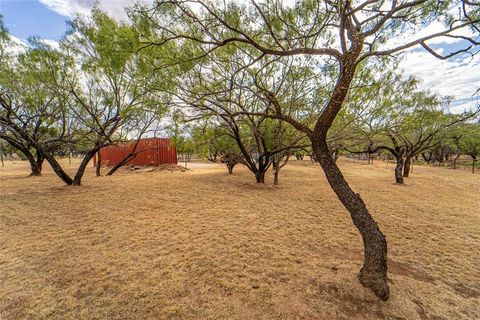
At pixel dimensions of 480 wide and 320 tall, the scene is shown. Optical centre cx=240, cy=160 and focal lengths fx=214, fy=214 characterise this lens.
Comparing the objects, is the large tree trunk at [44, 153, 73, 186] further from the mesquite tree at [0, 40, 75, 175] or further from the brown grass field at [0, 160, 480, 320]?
the brown grass field at [0, 160, 480, 320]

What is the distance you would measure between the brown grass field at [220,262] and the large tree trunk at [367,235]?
0.43ft

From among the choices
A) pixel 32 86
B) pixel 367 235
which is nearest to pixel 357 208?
pixel 367 235

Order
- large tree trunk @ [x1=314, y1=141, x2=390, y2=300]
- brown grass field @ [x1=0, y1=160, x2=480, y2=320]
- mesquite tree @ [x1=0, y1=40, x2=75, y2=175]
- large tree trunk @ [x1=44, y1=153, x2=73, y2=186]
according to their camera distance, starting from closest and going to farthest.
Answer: brown grass field @ [x1=0, y1=160, x2=480, y2=320] → large tree trunk @ [x1=314, y1=141, x2=390, y2=300] → mesquite tree @ [x1=0, y1=40, x2=75, y2=175] → large tree trunk @ [x1=44, y1=153, x2=73, y2=186]

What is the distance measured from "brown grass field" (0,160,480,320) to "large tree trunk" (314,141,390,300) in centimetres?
13

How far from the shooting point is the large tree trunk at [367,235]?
2.20 meters

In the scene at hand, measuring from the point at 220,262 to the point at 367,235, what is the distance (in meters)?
1.75

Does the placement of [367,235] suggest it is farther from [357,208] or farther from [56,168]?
[56,168]

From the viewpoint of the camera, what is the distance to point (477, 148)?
72.0 ft

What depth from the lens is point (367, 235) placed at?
231cm

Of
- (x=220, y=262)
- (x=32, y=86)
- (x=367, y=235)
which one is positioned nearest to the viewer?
(x=367, y=235)

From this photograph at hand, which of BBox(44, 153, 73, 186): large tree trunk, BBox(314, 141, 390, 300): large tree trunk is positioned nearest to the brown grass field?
BBox(314, 141, 390, 300): large tree trunk

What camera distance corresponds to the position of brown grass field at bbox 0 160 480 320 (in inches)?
76.9

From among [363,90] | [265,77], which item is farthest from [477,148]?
[265,77]

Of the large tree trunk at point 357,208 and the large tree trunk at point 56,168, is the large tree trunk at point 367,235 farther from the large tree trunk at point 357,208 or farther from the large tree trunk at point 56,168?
the large tree trunk at point 56,168
